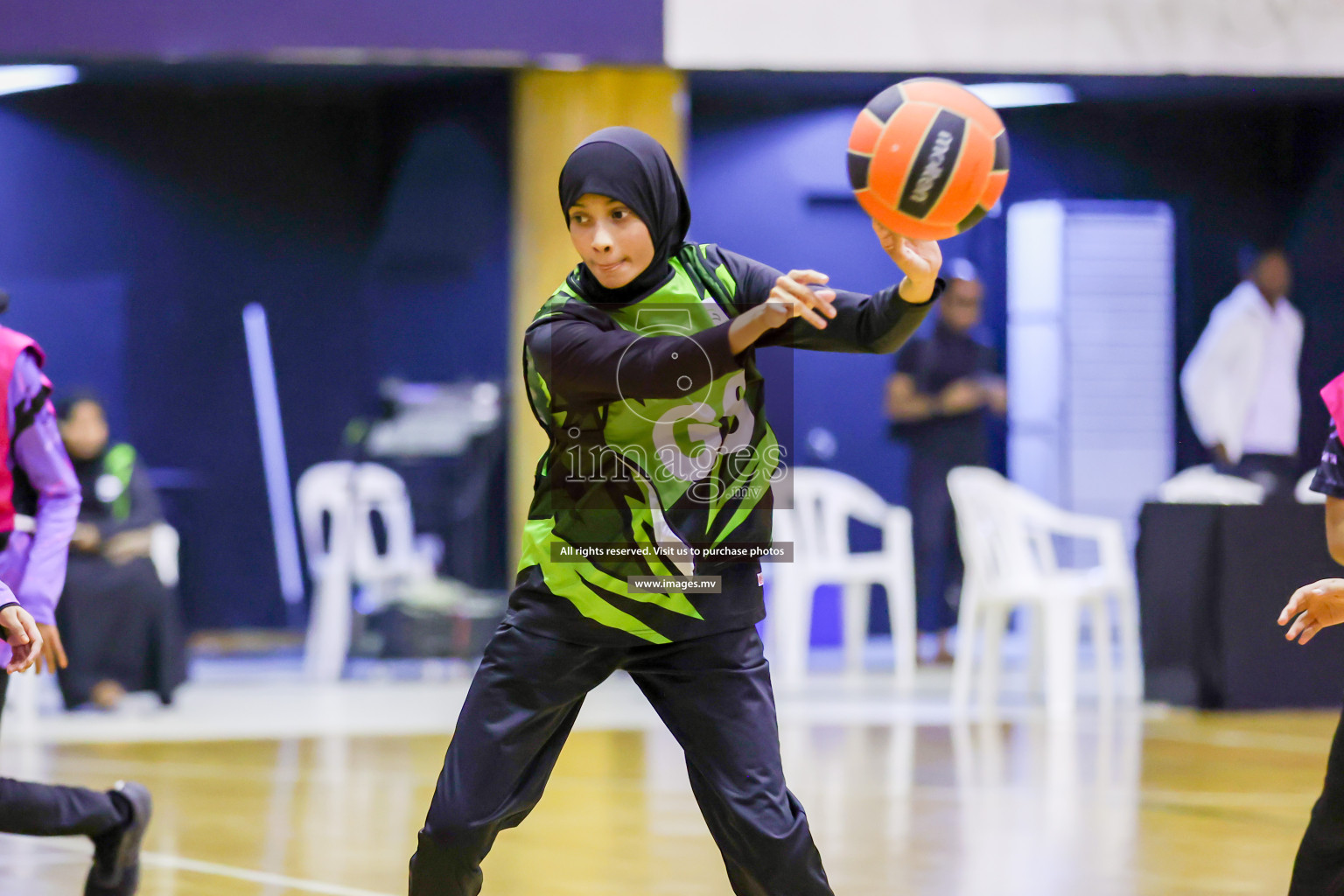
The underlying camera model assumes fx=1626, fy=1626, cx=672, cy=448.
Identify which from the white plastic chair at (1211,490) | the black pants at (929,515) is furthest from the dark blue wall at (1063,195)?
the white plastic chair at (1211,490)

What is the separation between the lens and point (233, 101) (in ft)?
32.8

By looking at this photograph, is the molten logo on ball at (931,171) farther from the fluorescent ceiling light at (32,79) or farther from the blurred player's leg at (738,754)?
the fluorescent ceiling light at (32,79)

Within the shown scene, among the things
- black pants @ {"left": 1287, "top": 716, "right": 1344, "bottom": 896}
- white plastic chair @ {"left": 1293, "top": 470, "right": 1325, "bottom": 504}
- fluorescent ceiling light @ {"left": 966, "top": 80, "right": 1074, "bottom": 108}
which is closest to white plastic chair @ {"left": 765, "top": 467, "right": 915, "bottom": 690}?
white plastic chair @ {"left": 1293, "top": 470, "right": 1325, "bottom": 504}

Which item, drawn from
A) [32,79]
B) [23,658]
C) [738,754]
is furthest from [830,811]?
[32,79]

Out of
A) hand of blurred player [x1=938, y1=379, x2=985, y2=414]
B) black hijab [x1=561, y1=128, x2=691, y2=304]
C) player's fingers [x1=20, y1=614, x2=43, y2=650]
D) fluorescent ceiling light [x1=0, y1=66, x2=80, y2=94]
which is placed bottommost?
player's fingers [x1=20, y1=614, x2=43, y2=650]

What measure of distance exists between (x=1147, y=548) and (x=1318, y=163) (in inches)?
181

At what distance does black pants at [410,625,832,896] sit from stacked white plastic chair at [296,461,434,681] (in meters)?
6.06

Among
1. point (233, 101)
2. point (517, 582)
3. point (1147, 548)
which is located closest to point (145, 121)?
point (233, 101)

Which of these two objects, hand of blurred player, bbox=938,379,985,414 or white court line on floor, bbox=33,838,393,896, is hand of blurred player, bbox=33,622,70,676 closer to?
white court line on floor, bbox=33,838,393,896

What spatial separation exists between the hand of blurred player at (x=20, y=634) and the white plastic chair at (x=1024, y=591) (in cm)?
508

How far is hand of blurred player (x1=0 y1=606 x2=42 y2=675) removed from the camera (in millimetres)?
2766

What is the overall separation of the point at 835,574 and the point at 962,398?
1.22m

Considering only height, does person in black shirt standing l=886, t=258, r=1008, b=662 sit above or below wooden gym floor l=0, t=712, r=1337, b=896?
above

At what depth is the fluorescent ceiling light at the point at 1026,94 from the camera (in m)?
9.72
